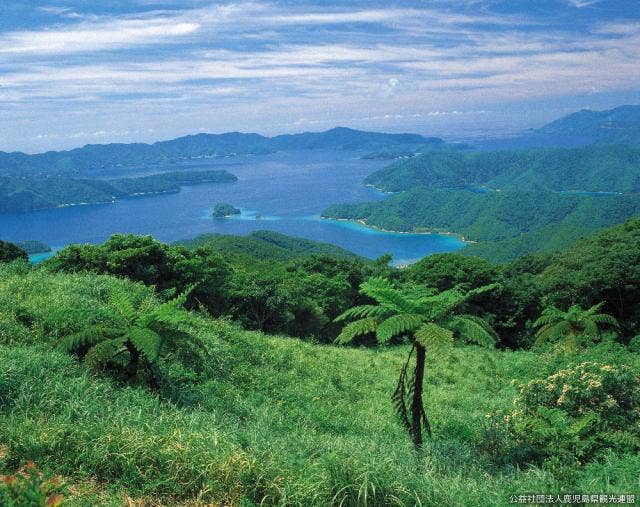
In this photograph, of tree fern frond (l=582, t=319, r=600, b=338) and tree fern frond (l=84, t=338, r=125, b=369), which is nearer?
tree fern frond (l=84, t=338, r=125, b=369)

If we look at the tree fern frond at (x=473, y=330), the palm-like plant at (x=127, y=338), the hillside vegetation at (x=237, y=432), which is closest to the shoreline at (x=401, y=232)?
the hillside vegetation at (x=237, y=432)

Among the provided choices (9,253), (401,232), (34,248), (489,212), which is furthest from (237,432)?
(489,212)

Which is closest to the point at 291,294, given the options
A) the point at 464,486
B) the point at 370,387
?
the point at 370,387

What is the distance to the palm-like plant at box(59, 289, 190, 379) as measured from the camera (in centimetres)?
647

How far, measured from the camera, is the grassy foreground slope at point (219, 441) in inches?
169

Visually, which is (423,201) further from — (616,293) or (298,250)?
(616,293)

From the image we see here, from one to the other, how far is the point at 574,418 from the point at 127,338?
598 centimetres

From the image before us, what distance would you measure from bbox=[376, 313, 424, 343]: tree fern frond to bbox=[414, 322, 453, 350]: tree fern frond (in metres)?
0.22

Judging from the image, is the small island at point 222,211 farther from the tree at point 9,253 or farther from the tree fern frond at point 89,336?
the tree fern frond at point 89,336

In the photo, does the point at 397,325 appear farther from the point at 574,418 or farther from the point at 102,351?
the point at 102,351

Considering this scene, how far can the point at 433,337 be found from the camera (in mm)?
6246

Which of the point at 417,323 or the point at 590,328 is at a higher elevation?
the point at 417,323

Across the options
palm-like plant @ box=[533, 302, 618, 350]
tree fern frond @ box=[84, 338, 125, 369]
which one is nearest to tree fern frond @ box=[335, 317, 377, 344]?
tree fern frond @ box=[84, 338, 125, 369]

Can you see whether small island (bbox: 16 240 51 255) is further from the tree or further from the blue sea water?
the tree
